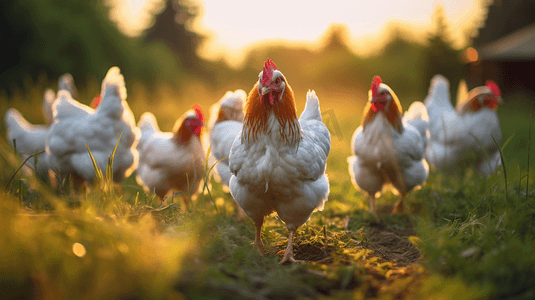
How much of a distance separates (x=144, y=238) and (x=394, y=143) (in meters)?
A: 3.02

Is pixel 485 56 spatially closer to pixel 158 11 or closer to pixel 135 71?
pixel 135 71

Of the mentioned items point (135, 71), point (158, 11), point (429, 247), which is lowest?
point (429, 247)

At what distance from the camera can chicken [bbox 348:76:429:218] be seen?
3680 mm

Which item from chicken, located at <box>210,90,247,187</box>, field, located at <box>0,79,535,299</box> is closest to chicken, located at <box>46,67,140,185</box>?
chicken, located at <box>210,90,247,187</box>

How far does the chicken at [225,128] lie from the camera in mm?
3776

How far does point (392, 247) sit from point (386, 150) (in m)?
1.28

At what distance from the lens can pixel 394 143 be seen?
368cm

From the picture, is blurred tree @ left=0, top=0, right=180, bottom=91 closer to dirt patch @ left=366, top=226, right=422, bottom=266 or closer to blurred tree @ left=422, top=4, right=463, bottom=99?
dirt patch @ left=366, top=226, right=422, bottom=266

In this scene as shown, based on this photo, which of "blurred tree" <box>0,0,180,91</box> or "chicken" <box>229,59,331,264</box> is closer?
"chicken" <box>229,59,331,264</box>

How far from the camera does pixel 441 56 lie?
61.2ft

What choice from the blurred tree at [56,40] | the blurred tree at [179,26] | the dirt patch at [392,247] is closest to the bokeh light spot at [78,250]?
the dirt patch at [392,247]

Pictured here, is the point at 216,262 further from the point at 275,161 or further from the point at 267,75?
the point at 267,75

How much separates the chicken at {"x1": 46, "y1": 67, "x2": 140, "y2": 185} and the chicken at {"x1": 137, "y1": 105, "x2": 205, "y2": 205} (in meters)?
0.33

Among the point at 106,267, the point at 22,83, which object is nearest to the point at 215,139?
the point at 106,267
